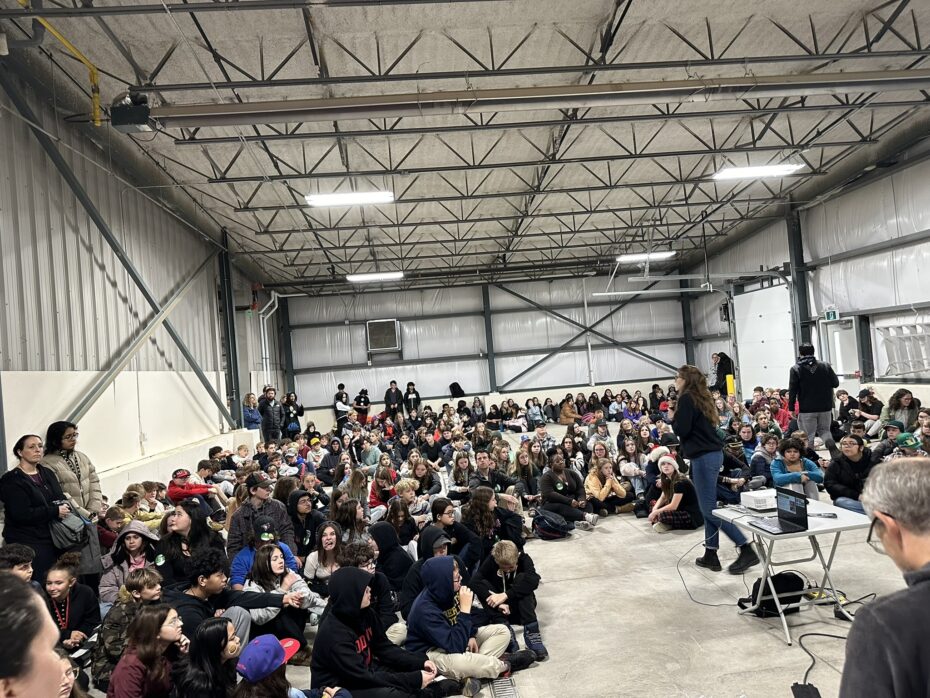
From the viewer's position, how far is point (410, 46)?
7.11 m

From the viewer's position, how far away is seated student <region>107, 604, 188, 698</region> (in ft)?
9.15

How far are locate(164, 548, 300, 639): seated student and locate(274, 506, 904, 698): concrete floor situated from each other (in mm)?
586

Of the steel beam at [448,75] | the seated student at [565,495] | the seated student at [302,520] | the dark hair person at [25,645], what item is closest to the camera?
the dark hair person at [25,645]

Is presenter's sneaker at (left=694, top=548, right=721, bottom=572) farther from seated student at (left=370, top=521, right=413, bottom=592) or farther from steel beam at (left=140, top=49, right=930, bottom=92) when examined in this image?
steel beam at (left=140, top=49, right=930, bottom=92)

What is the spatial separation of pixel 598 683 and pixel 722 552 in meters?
2.64

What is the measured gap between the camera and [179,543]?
445 centimetres

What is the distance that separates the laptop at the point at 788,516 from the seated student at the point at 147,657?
3308mm

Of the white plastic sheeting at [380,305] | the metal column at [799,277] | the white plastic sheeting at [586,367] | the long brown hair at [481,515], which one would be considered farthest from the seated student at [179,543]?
the white plastic sheeting at [586,367]

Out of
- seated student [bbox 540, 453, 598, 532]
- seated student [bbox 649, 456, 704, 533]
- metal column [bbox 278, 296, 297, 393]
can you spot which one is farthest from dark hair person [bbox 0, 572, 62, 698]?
metal column [bbox 278, 296, 297, 393]

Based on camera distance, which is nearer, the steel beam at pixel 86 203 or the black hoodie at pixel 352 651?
the black hoodie at pixel 352 651

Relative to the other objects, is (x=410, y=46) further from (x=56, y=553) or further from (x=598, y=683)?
(x=598, y=683)

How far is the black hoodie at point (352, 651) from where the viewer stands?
310cm

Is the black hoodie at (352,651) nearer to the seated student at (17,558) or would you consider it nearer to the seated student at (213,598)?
the seated student at (213,598)

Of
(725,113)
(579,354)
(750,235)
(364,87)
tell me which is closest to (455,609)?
(364,87)
